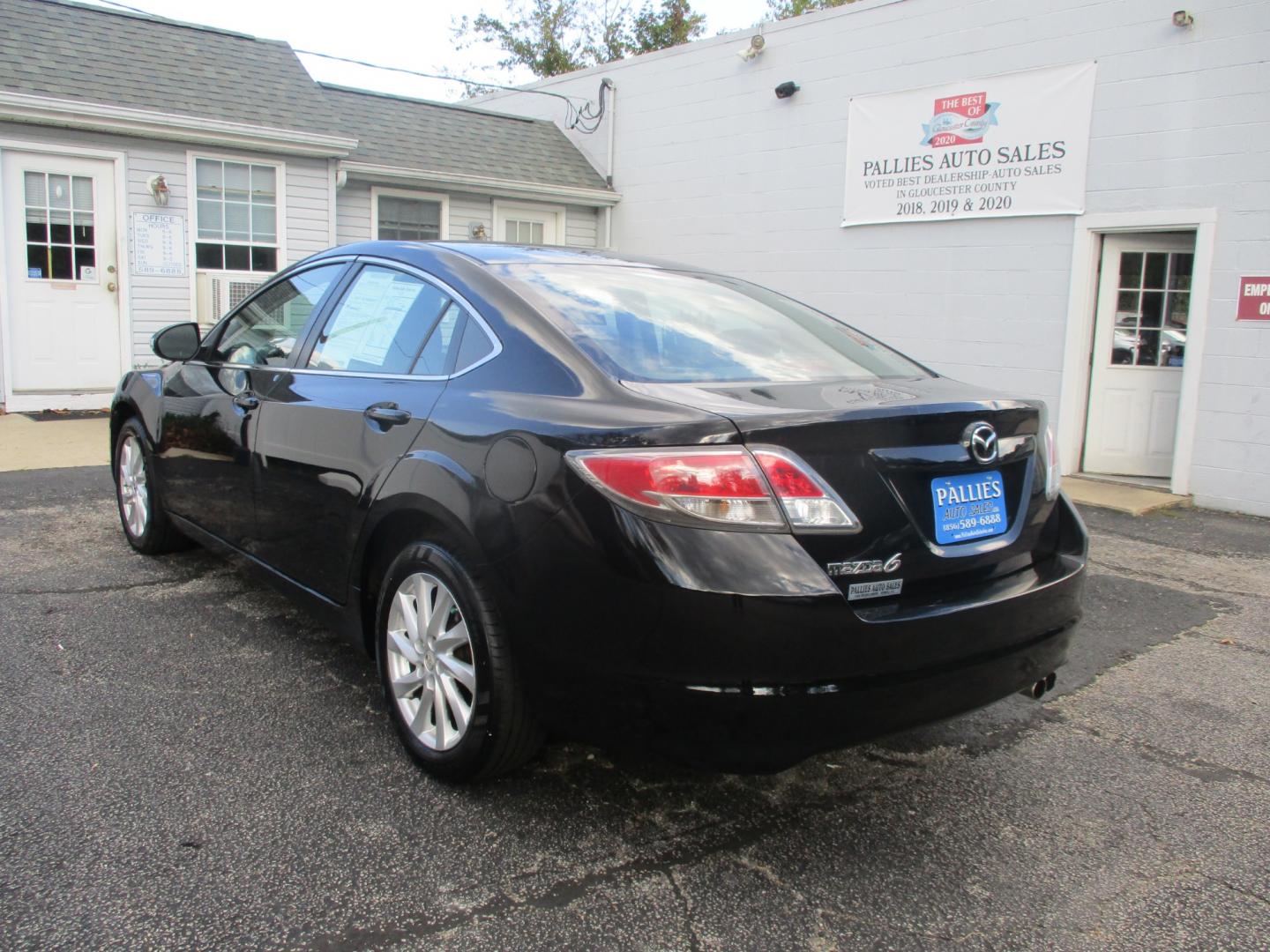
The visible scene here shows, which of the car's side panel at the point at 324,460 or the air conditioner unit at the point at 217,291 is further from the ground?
the air conditioner unit at the point at 217,291

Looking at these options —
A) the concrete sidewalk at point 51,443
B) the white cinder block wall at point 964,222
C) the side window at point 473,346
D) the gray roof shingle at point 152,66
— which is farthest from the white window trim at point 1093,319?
the concrete sidewalk at point 51,443

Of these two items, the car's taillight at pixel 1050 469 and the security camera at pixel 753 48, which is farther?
the security camera at pixel 753 48

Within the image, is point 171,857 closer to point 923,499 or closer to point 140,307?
point 923,499

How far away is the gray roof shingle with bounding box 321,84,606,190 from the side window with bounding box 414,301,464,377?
9.70m

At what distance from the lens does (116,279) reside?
10125 mm

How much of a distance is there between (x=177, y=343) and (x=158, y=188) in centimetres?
664

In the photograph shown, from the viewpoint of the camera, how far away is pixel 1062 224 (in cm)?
898

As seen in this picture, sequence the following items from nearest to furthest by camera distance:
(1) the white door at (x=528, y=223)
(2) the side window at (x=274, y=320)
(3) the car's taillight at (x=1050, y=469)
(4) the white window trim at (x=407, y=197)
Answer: (3) the car's taillight at (x=1050, y=469) → (2) the side window at (x=274, y=320) → (4) the white window trim at (x=407, y=197) → (1) the white door at (x=528, y=223)

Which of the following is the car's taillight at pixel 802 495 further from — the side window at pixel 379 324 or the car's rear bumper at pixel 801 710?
the side window at pixel 379 324

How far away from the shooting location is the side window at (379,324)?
3.17 m

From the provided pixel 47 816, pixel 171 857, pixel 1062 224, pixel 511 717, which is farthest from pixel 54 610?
pixel 1062 224

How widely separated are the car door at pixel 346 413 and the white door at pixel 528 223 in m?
10.3

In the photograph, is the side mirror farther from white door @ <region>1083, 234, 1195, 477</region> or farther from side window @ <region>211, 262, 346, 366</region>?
white door @ <region>1083, 234, 1195, 477</region>

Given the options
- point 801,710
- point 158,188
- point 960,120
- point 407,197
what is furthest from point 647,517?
point 407,197
